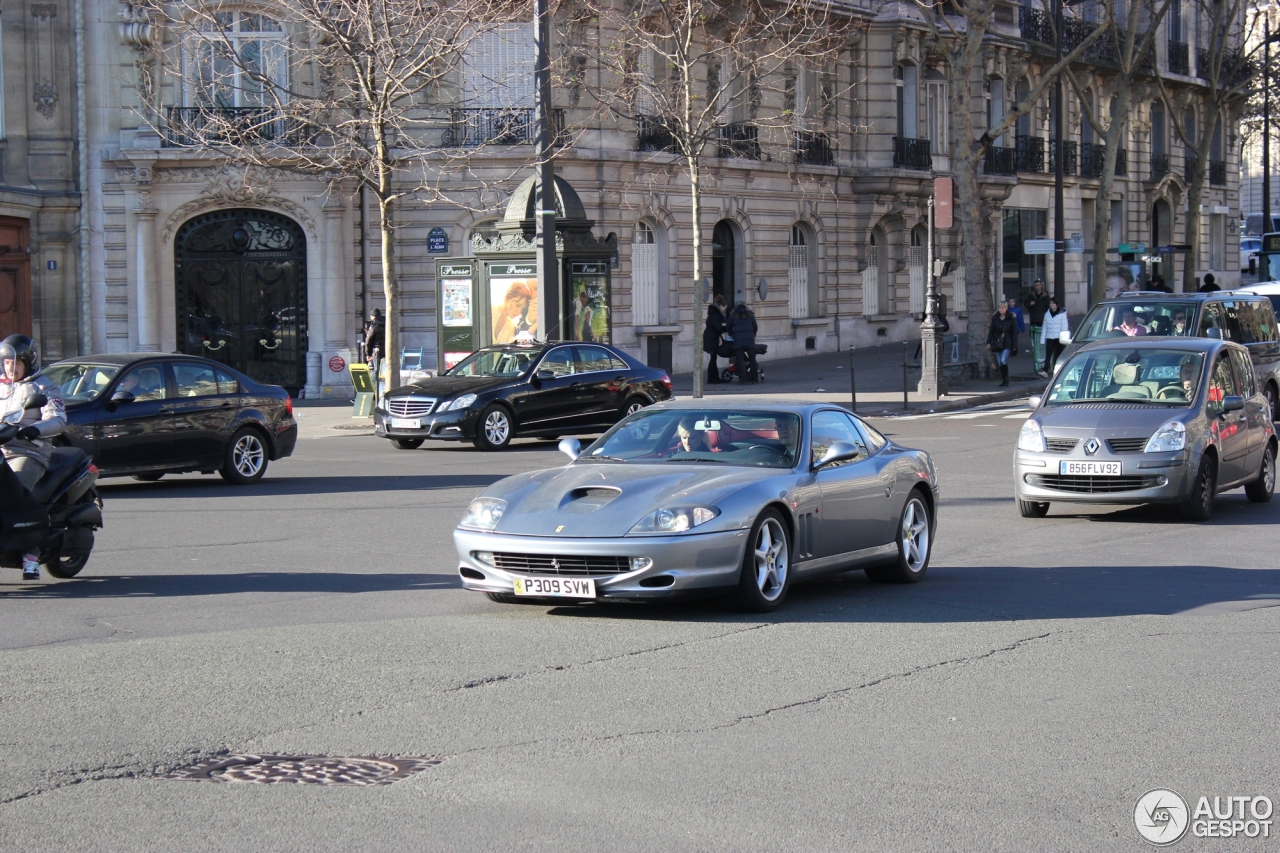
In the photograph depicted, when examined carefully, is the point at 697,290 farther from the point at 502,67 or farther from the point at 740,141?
the point at 740,141

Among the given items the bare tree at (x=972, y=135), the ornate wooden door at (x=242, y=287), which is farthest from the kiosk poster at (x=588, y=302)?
the bare tree at (x=972, y=135)

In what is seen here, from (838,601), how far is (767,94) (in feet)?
99.3

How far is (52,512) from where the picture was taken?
10.1m

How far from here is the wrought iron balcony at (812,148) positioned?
38.8 meters

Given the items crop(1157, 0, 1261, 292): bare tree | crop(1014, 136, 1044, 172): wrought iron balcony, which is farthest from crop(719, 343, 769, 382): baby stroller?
crop(1014, 136, 1044, 172): wrought iron balcony

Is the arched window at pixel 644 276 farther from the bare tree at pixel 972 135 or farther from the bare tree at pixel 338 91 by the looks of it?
the bare tree at pixel 972 135

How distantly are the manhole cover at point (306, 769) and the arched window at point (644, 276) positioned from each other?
2975 cm

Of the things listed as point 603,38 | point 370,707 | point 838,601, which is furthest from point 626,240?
point 370,707

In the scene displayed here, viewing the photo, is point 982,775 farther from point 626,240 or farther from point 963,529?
point 626,240

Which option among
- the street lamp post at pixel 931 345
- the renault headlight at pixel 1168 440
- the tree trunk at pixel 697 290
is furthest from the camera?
the street lamp post at pixel 931 345

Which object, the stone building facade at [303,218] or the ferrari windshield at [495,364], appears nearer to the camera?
the ferrari windshield at [495,364]

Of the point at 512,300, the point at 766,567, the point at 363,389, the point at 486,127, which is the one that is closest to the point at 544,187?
the point at 512,300

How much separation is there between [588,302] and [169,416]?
11702 mm

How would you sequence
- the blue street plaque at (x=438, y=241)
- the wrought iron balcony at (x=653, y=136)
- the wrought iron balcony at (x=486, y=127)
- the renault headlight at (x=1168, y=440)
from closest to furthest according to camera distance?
the renault headlight at (x=1168, y=440), the wrought iron balcony at (x=486, y=127), the blue street plaque at (x=438, y=241), the wrought iron balcony at (x=653, y=136)
